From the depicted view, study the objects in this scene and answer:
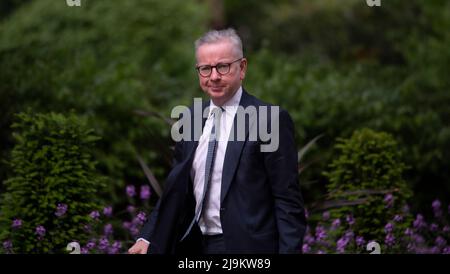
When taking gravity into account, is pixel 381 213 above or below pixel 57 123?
below

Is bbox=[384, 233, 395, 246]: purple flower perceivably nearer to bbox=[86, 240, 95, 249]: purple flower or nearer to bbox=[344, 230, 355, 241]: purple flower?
bbox=[344, 230, 355, 241]: purple flower

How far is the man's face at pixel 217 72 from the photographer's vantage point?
3.26m

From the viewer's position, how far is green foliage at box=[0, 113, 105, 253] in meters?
4.52

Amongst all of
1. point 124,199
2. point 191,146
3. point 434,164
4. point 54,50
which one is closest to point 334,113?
point 434,164

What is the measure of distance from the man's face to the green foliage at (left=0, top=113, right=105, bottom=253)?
164 cm

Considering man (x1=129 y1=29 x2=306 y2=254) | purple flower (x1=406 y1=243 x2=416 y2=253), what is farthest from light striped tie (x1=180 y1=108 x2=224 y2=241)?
purple flower (x1=406 y1=243 x2=416 y2=253)

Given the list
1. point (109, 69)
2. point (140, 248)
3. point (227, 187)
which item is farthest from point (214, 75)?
point (109, 69)

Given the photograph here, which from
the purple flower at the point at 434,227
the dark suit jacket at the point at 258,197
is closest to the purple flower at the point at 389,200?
the purple flower at the point at 434,227

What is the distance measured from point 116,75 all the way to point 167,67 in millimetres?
2402

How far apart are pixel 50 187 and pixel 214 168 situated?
1699 mm

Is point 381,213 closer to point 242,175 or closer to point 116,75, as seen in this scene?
point 242,175

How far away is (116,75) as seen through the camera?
7219 millimetres

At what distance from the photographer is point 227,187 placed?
126 inches

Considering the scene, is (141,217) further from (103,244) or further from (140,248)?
(140,248)
